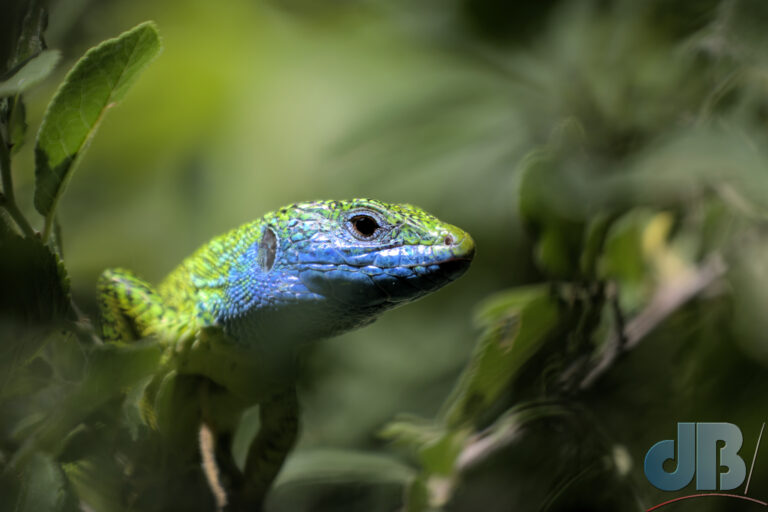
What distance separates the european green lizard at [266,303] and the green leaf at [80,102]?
128 mm

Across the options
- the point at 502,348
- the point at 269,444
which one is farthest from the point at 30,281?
the point at 502,348

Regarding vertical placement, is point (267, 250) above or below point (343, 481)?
above

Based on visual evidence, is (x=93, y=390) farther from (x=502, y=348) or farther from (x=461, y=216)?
(x=461, y=216)

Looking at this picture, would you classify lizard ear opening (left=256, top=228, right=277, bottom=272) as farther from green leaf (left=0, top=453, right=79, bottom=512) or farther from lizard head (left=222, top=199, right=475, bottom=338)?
green leaf (left=0, top=453, right=79, bottom=512)

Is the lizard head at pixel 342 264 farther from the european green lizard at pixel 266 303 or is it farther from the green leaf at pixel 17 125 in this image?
the green leaf at pixel 17 125

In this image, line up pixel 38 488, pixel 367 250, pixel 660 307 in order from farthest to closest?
pixel 660 307 < pixel 367 250 < pixel 38 488

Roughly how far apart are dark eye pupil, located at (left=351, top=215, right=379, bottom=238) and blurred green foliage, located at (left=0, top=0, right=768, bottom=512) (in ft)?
0.62

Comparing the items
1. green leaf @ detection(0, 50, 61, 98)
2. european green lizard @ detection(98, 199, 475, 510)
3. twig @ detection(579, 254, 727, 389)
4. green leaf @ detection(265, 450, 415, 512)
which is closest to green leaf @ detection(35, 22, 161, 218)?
green leaf @ detection(0, 50, 61, 98)

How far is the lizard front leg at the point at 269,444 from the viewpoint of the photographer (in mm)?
568

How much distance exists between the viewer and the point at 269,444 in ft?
1.90

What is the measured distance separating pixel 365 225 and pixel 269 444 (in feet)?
0.79

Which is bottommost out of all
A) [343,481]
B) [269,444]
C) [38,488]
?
[343,481]

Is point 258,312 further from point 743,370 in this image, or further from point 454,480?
point 743,370

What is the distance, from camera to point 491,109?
1.12 meters
